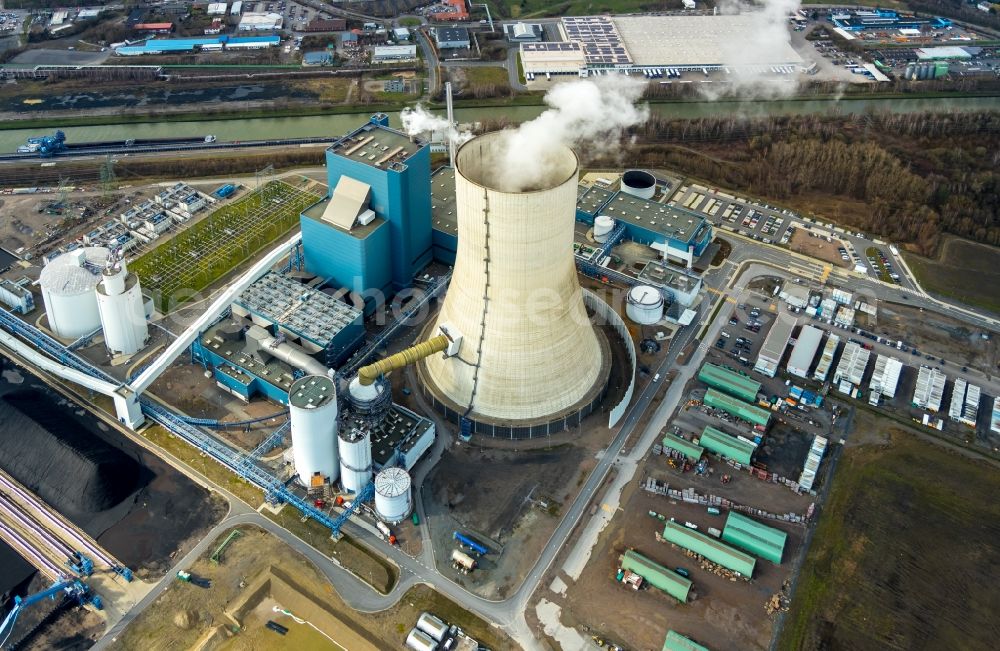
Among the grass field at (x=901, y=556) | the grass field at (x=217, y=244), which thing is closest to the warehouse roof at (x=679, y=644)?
the grass field at (x=901, y=556)

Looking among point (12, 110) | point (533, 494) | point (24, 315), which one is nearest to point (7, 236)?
point (24, 315)

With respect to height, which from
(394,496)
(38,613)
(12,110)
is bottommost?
(38,613)

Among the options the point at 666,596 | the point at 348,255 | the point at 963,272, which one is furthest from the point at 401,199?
the point at 963,272

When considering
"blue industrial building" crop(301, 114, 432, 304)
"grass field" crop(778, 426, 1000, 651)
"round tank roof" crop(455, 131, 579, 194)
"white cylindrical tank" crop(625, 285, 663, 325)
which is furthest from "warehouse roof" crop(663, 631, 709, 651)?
"blue industrial building" crop(301, 114, 432, 304)

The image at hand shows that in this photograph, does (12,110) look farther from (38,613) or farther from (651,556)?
(651,556)

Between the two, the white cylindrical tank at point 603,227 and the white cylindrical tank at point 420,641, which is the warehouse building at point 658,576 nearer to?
the white cylindrical tank at point 420,641

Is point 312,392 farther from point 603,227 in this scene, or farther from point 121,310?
point 603,227
